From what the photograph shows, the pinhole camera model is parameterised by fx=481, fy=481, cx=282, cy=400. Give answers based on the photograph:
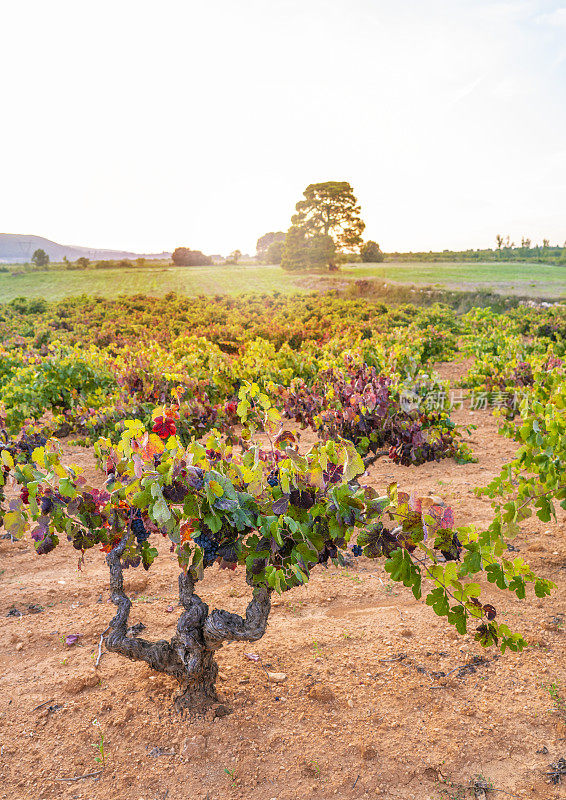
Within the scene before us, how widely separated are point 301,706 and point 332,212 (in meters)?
48.4

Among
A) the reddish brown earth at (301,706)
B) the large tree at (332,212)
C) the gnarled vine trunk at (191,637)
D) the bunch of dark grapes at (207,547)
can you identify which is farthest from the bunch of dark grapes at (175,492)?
the large tree at (332,212)

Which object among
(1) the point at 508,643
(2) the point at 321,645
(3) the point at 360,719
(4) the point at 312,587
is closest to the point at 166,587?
(4) the point at 312,587

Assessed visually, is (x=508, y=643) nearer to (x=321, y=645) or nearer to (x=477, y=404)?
(x=321, y=645)

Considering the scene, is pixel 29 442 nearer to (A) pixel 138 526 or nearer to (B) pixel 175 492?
(A) pixel 138 526

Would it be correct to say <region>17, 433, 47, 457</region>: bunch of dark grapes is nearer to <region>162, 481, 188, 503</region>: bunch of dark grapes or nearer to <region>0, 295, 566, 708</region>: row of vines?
<region>0, 295, 566, 708</region>: row of vines

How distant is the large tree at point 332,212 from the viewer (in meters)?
46.1

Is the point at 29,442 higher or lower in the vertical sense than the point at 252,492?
lower

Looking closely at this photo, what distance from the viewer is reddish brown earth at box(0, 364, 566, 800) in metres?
2.21

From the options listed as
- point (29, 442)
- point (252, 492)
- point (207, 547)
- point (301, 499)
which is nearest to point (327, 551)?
point (301, 499)

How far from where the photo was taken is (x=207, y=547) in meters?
2.10

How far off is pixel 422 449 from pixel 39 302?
31.9 m

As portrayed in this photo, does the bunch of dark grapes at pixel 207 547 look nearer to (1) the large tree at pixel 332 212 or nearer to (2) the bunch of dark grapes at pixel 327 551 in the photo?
(2) the bunch of dark grapes at pixel 327 551

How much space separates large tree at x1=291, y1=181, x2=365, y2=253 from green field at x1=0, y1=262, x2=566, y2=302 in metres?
3.49

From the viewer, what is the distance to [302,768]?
2.26 meters
